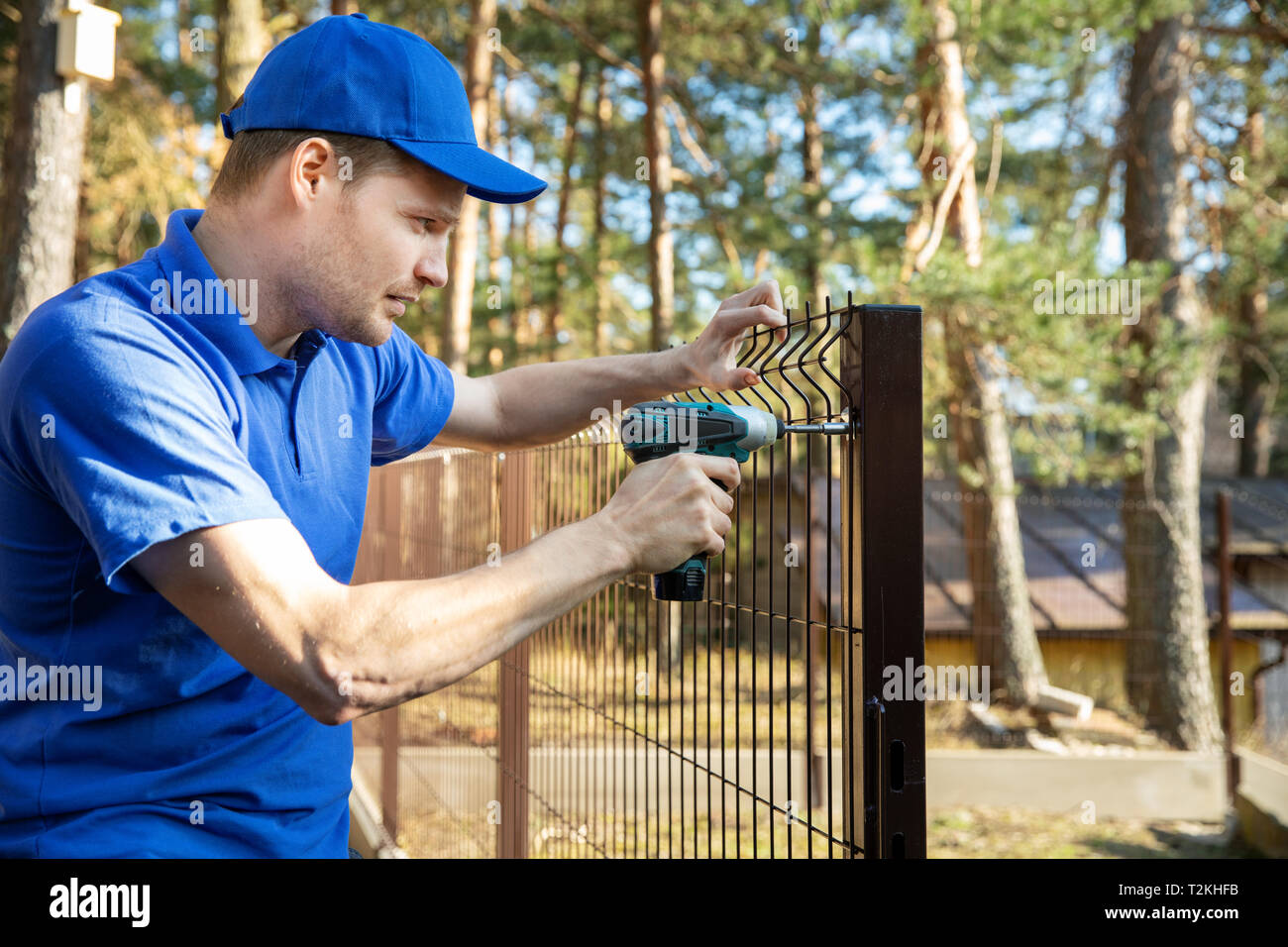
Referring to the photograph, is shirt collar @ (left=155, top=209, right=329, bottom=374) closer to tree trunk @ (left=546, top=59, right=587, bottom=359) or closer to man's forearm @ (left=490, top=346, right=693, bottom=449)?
man's forearm @ (left=490, top=346, right=693, bottom=449)

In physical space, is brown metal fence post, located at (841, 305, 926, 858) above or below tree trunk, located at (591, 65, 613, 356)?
below

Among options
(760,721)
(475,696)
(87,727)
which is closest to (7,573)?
(87,727)

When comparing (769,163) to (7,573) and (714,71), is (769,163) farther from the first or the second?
(7,573)

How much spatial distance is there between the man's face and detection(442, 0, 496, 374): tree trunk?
10.2 m

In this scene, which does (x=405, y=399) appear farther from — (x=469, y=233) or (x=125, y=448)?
(x=469, y=233)

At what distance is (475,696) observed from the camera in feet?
14.8

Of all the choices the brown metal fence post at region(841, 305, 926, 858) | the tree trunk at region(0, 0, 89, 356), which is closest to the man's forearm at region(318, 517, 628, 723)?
the brown metal fence post at region(841, 305, 926, 858)

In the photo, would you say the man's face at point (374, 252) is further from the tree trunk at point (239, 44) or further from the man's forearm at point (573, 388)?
the tree trunk at point (239, 44)

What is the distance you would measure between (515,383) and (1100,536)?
10.4m

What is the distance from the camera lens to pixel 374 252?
A: 1.67 meters

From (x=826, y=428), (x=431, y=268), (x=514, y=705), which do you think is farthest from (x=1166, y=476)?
(x=431, y=268)

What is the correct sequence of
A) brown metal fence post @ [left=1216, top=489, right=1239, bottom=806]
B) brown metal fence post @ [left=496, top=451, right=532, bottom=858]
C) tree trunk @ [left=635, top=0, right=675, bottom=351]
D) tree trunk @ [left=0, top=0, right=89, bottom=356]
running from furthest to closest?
tree trunk @ [left=635, top=0, right=675, bottom=351], brown metal fence post @ [left=1216, top=489, right=1239, bottom=806], tree trunk @ [left=0, top=0, right=89, bottom=356], brown metal fence post @ [left=496, top=451, right=532, bottom=858]

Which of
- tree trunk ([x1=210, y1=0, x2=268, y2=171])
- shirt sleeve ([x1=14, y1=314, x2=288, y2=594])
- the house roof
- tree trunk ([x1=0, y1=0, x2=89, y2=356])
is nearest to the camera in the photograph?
shirt sleeve ([x1=14, y1=314, x2=288, y2=594])

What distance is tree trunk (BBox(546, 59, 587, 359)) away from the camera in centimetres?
1576
